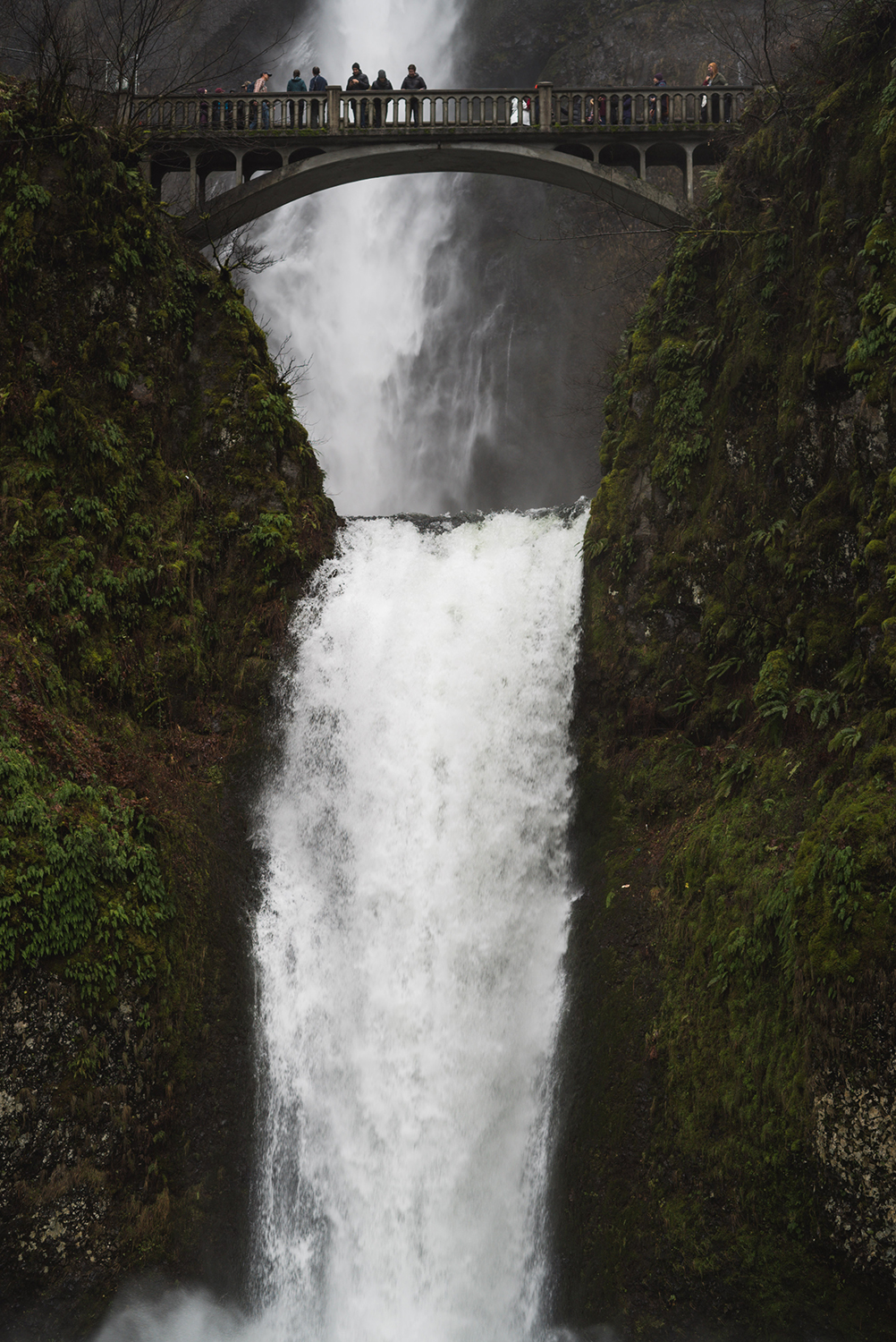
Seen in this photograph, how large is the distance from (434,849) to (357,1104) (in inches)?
129

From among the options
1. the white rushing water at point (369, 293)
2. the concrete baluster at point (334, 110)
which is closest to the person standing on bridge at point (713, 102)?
the concrete baluster at point (334, 110)

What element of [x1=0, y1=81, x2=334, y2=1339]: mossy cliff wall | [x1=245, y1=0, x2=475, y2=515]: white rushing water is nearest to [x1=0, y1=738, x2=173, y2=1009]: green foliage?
[x1=0, y1=81, x2=334, y2=1339]: mossy cliff wall

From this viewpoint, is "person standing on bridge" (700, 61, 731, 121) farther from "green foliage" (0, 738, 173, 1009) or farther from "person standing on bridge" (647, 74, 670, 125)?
"green foliage" (0, 738, 173, 1009)

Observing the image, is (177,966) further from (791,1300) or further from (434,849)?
(791,1300)

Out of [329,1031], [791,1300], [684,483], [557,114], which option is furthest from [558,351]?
[791,1300]

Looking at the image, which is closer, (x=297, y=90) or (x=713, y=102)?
(x=713, y=102)

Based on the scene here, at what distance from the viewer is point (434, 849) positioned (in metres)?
13.0

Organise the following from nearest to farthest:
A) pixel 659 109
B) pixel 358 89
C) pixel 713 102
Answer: pixel 659 109, pixel 713 102, pixel 358 89

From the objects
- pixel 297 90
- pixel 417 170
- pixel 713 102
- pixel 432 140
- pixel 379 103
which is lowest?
pixel 417 170

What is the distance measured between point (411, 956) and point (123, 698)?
215 inches

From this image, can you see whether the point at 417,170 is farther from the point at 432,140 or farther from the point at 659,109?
the point at 659,109

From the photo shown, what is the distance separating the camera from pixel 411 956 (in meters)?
12.2

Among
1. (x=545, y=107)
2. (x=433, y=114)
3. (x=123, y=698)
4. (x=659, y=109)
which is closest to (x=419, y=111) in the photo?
(x=433, y=114)

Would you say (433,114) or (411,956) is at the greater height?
(433,114)
